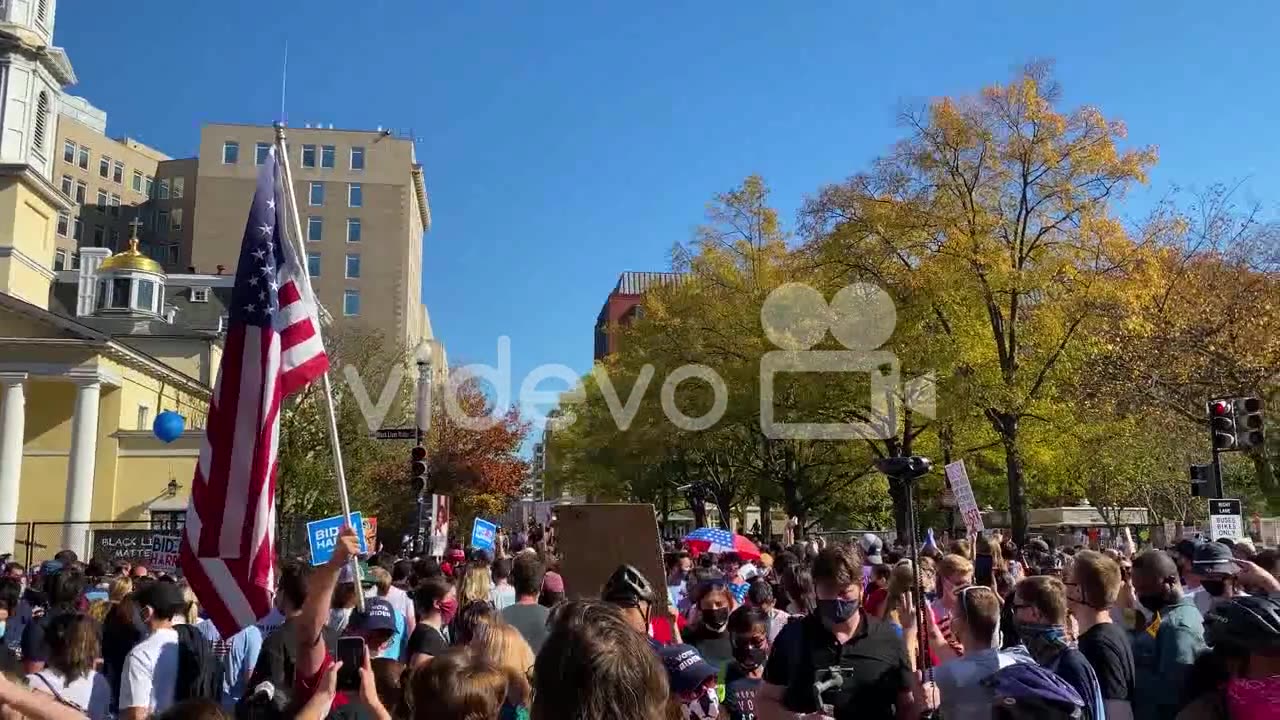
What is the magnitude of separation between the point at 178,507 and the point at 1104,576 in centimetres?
3855

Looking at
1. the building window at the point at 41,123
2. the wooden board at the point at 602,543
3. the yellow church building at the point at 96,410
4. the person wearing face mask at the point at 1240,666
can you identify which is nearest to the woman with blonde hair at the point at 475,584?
the wooden board at the point at 602,543

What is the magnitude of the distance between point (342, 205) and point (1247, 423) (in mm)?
72569

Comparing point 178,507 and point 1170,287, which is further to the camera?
point 178,507

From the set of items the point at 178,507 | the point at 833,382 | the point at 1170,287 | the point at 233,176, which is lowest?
the point at 178,507

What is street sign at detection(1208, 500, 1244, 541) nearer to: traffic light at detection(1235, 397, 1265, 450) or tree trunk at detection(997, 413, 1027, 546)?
traffic light at detection(1235, 397, 1265, 450)

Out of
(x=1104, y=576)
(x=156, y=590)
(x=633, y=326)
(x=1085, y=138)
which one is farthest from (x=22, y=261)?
(x=1104, y=576)

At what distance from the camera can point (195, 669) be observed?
621 centimetres

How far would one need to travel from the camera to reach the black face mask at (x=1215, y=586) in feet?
21.2

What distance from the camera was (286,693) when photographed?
4523 mm

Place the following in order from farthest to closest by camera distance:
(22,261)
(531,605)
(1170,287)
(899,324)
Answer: (22,261)
(899,324)
(1170,287)
(531,605)

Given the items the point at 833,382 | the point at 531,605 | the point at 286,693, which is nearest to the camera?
the point at 286,693

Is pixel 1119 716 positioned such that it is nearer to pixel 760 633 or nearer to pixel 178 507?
pixel 760 633

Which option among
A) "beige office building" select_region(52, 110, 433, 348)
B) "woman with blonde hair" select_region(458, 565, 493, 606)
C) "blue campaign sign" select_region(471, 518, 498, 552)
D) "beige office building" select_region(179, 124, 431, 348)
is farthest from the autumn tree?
"beige office building" select_region(179, 124, 431, 348)

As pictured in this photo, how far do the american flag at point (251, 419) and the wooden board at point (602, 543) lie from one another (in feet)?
7.99
